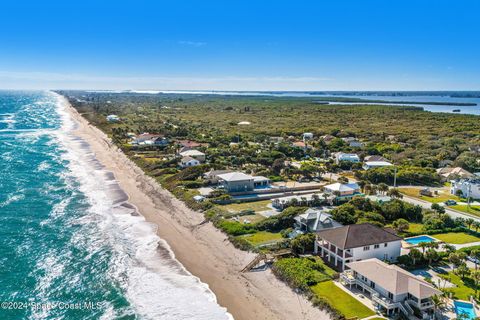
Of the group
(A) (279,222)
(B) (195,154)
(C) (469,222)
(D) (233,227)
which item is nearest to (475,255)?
(C) (469,222)

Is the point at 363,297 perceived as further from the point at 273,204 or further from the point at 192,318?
the point at 273,204

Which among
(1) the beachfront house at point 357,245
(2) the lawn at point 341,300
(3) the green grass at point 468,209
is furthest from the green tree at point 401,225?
(2) the lawn at point 341,300

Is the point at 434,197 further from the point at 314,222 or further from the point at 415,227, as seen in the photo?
the point at 314,222

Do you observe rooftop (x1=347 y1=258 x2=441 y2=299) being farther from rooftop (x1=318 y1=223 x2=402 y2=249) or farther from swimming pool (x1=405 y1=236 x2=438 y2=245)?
swimming pool (x1=405 y1=236 x2=438 y2=245)

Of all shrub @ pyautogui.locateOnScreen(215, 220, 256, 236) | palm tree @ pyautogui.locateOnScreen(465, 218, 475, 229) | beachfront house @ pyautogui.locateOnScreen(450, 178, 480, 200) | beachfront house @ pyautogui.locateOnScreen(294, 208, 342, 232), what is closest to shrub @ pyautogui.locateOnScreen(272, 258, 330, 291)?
beachfront house @ pyautogui.locateOnScreen(294, 208, 342, 232)

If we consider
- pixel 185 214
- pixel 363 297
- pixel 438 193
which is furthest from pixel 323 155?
pixel 363 297
